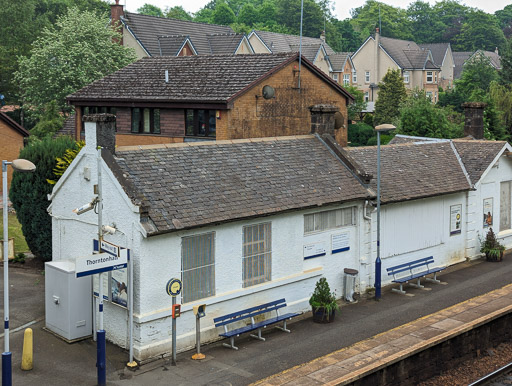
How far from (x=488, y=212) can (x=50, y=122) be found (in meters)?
25.4

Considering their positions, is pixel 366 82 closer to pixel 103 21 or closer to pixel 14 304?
pixel 103 21

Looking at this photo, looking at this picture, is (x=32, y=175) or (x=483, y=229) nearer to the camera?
(x=32, y=175)

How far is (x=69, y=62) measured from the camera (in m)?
43.4

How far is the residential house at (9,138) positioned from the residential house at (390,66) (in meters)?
49.0

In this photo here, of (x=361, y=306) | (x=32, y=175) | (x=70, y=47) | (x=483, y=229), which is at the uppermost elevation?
(x=70, y=47)

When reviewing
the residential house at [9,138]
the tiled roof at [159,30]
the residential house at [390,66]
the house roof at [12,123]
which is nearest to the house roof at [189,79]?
the house roof at [12,123]

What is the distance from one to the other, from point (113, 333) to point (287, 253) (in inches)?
193

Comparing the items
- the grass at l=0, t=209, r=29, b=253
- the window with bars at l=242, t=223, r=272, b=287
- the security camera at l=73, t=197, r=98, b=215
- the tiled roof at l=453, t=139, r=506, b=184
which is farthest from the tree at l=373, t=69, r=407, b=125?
the security camera at l=73, t=197, r=98, b=215

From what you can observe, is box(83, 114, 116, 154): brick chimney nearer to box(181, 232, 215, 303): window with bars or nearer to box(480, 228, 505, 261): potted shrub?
box(181, 232, 215, 303): window with bars

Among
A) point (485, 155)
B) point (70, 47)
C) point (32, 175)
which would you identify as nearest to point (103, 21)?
point (70, 47)

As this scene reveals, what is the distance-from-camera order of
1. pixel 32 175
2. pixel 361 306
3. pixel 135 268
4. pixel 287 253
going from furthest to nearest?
pixel 32 175
pixel 361 306
pixel 287 253
pixel 135 268

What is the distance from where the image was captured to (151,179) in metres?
16.7

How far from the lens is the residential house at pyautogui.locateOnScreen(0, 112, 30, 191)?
4034 centimetres

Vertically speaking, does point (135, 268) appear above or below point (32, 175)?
below
